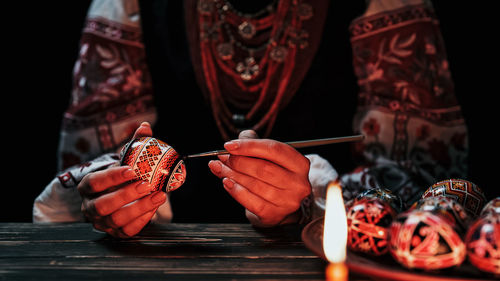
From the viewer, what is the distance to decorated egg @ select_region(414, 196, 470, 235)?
51 centimetres

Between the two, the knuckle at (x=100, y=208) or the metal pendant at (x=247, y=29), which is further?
the metal pendant at (x=247, y=29)

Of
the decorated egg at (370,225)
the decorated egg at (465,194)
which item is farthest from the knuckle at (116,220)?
the decorated egg at (465,194)

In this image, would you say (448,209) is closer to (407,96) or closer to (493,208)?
(493,208)

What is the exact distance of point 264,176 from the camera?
79cm

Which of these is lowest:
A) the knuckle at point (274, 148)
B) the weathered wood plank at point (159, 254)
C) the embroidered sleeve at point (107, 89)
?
the weathered wood plank at point (159, 254)

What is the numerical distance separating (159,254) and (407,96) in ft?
2.88

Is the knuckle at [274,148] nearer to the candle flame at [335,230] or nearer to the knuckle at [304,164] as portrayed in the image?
the knuckle at [304,164]

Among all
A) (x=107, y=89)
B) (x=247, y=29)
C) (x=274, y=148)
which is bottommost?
(x=274, y=148)

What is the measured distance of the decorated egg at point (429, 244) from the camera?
472 mm

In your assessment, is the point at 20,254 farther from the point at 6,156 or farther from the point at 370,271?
the point at 6,156

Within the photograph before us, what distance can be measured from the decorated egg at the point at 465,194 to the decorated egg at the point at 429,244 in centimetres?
17

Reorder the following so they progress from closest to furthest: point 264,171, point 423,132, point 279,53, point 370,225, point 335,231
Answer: point 335,231 → point 370,225 → point 264,171 → point 423,132 → point 279,53

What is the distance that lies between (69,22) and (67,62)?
0.17 metres

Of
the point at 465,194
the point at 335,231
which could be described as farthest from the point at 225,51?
the point at 335,231
